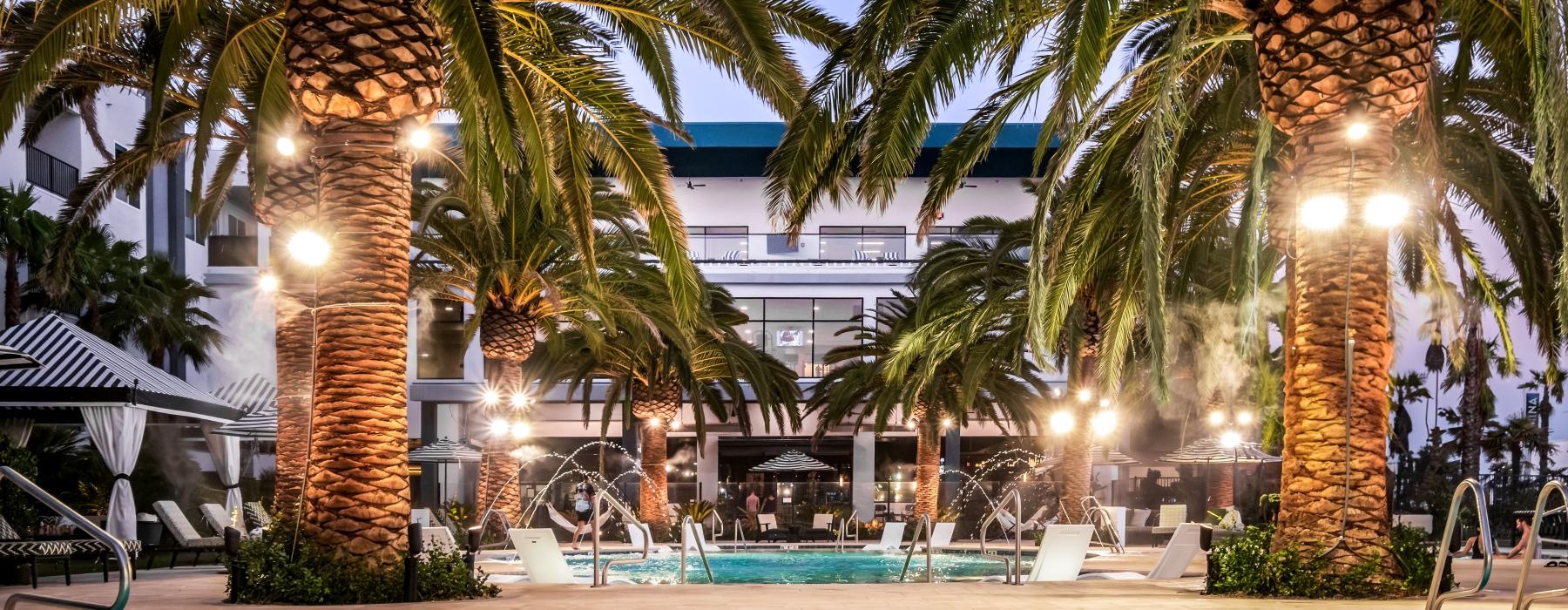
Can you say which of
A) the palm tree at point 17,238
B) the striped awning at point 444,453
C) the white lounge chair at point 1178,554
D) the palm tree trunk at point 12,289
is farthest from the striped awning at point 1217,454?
the palm tree trunk at point 12,289

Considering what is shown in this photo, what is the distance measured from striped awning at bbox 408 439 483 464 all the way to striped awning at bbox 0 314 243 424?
430 inches

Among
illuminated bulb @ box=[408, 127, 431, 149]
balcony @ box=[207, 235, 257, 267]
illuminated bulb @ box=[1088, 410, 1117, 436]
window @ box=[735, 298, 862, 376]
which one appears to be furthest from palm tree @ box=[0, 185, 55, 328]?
window @ box=[735, 298, 862, 376]

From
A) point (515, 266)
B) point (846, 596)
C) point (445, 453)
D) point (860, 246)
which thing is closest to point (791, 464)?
point (860, 246)

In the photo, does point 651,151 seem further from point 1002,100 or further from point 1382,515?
point 1382,515

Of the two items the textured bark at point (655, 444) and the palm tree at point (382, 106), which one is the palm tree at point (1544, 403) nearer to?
the textured bark at point (655, 444)

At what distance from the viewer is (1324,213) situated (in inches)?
439

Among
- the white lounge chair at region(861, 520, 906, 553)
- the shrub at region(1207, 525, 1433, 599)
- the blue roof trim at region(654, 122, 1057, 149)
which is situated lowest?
the white lounge chair at region(861, 520, 906, 553)

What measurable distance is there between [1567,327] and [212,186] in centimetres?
1587

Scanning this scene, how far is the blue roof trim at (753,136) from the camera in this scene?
159 feet

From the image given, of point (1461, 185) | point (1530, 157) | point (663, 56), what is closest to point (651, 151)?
point (663, 56)

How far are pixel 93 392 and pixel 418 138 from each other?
10.1m

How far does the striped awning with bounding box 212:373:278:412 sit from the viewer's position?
34.9 m

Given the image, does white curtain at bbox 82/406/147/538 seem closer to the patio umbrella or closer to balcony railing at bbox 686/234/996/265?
the patio umbrella

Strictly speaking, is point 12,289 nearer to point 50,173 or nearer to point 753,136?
point 50,173
